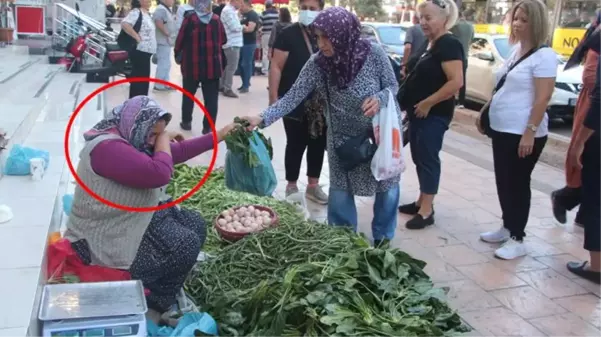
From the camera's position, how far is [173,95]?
1131cm

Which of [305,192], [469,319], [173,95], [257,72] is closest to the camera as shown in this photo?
[469,319]

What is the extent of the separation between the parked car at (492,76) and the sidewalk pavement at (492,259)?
9.38ft

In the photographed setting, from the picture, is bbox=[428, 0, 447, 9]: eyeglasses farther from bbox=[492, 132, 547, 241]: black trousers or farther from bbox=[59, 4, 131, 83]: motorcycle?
bbox=[59, 4, 131, 83]: motorcycle

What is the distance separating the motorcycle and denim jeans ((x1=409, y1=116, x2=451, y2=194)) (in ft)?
18.5

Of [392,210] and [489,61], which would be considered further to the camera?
[489,61]

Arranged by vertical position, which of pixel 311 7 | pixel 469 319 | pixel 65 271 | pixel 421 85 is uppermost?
pixel 311 7

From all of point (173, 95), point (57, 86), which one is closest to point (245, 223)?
point (57, 86)

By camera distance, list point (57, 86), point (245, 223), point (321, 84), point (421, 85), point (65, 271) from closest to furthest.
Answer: point (65, 271) → point (321, 84) → point (245, 223) → point (421, 85) → point (57, 86)

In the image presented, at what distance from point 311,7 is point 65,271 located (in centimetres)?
332

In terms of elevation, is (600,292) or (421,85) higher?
(421,85)

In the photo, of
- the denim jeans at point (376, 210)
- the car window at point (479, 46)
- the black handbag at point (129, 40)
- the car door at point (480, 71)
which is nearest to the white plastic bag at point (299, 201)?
the denim jeans at point (376, 210)

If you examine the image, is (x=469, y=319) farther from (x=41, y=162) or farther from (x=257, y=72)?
(x=257, y=72)

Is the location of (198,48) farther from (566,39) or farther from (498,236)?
(566,39)

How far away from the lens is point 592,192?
4.14 metres
